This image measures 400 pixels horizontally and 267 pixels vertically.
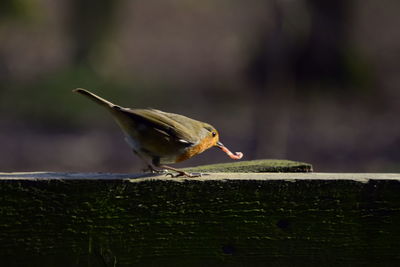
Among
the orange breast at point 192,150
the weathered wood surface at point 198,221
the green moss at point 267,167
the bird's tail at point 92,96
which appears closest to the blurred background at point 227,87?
the orange breast at point 192,150

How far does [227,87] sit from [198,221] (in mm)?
18367

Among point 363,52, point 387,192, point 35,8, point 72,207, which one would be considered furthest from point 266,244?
point 35,8

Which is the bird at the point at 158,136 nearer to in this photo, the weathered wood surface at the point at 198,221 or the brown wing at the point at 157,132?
the brown wing at the point at 157,132

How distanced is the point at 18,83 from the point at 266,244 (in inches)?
753

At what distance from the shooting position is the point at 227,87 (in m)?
20.3

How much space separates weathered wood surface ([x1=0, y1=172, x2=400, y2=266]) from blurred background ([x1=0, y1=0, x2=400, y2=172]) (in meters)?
10.3

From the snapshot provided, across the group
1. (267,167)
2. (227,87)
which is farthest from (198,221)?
(227,87)

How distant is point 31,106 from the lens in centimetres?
1794

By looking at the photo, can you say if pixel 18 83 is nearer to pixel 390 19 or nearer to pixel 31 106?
pixel 31 106

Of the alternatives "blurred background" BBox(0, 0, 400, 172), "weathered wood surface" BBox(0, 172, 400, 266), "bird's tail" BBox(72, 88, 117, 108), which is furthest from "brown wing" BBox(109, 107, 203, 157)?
"blurred background" BBox(0, 0, 400, 172)

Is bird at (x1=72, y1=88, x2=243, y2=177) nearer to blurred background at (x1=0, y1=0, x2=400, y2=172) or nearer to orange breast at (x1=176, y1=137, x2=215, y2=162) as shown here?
orange breast at (x1=176, y1=137, x2=215, y2=162)

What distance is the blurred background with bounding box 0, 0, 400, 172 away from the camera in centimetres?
1414

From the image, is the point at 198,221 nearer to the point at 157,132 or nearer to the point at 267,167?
the point at 267,167

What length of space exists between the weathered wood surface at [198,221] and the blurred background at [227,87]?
10.3m
